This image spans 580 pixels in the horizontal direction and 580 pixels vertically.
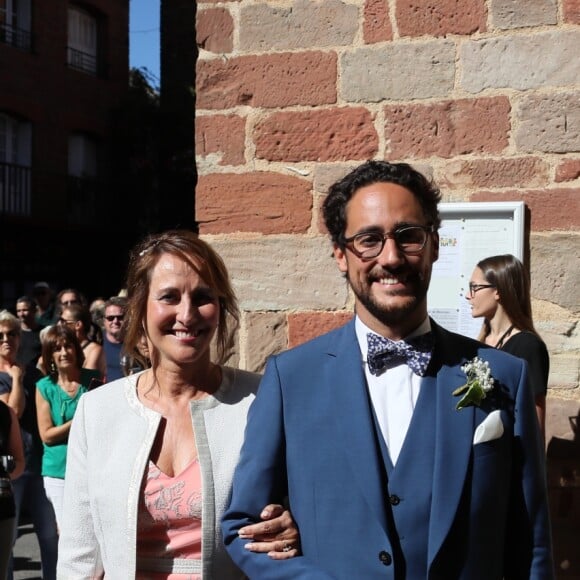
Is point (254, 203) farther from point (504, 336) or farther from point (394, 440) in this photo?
point (394, 440)

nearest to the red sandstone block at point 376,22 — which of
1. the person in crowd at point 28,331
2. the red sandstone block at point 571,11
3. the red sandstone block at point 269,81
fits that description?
the red sandstone block at point 269,81

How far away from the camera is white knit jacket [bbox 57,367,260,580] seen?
2.52 m

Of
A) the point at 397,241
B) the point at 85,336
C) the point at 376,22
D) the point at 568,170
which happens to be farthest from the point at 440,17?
the point at 85,336

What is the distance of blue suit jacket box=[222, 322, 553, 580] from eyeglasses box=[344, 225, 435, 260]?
232 mm

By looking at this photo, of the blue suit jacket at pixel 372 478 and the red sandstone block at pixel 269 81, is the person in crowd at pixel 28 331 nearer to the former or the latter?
the red sandstone block at pixel 269 81

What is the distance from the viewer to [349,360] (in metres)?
2.36

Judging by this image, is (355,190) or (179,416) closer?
(355,190)

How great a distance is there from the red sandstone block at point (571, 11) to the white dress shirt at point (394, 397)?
2269 mm

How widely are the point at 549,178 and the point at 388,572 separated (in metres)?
2.42

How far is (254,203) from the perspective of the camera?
4438 millimetres

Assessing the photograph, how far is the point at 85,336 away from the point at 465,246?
365 centimetres

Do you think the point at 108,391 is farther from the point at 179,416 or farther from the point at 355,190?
the point at 355,190

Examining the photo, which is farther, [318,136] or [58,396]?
[58,396]

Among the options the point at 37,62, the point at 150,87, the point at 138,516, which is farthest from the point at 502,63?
the point at 150,87
